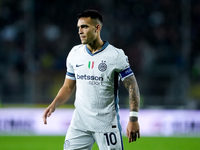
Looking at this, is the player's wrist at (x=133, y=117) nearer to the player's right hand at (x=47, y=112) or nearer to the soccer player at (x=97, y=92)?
the soccer player at (x=97, y=92)

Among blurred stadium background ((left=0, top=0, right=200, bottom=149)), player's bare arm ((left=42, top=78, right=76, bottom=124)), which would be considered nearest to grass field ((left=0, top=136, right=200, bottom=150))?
blurred stadium background ((left=0, top=0, right=200, bottom=149))

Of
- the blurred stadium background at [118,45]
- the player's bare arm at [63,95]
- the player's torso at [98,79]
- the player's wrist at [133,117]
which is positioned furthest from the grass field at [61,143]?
the player's wrist at [133,117]

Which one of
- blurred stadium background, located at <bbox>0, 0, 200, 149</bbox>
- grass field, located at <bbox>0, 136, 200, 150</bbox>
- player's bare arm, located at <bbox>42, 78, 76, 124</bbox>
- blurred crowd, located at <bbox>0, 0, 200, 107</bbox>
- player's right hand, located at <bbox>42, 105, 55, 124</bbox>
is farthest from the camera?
blurred crowd, located at <bbox>0, 0, 200, 107</bbox>

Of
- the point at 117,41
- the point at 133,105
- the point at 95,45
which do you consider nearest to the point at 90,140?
the point at 133,105

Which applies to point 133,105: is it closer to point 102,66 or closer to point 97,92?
point 97,92

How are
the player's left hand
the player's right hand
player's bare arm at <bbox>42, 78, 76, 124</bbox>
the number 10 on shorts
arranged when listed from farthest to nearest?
player's bare arm at <bbox>42, 78, 76, 124</bbox> < the player's right hand < the number 10 on shorts < the player's left hand

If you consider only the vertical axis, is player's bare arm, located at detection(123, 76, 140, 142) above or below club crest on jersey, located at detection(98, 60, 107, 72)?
below

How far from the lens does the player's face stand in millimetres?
4332

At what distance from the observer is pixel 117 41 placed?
44.8 feet

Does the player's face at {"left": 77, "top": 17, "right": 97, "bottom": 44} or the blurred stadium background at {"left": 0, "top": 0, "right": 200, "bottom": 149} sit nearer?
the player's face at {"left": 77, "top": 17, "right": 97, "bottom": 44}

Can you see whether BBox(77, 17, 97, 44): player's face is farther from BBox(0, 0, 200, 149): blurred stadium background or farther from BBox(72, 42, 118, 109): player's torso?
BBox(0, 0, 200, 149): blurred stadium background

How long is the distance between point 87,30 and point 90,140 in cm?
120

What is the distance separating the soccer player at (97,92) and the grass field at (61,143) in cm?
483

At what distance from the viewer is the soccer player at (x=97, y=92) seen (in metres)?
4.19
